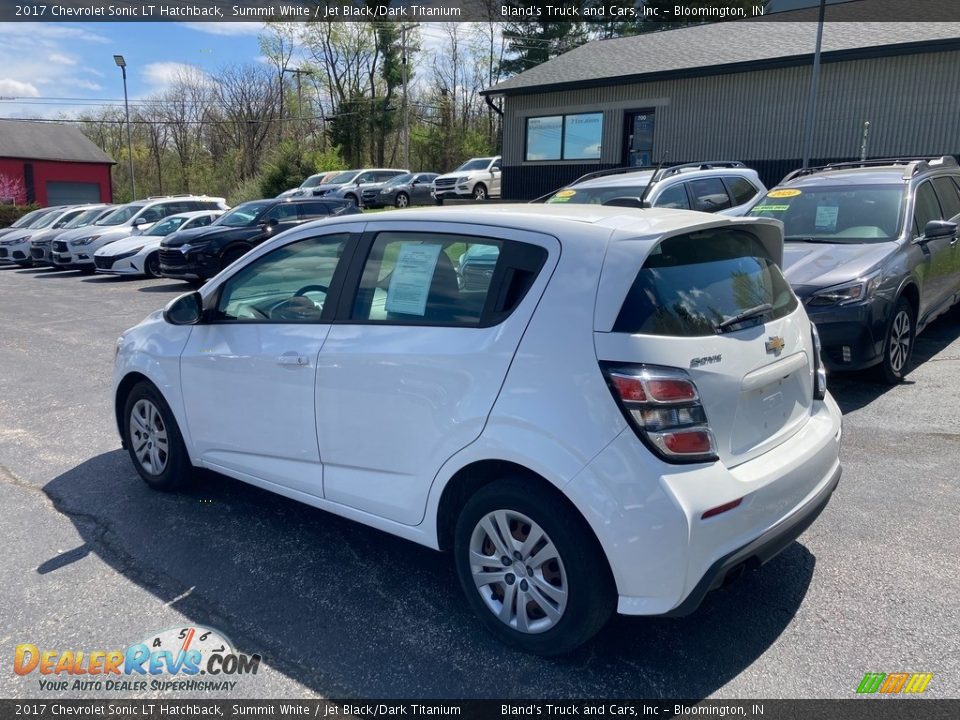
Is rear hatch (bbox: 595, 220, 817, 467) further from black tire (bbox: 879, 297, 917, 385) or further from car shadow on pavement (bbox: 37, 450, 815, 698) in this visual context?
black tire (bbox: 879, 297, 917, 385)

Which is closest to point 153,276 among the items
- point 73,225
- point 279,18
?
point 73,225

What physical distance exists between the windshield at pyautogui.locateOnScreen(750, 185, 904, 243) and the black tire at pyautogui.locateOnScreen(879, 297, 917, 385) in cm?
72

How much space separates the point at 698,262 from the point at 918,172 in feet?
19.8

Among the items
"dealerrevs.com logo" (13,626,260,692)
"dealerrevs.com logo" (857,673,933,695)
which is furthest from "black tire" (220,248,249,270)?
"dealerrevs.com logo" (857,673,933,695)

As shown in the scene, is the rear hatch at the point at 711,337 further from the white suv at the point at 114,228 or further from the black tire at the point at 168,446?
the white suv at the point at 114,228

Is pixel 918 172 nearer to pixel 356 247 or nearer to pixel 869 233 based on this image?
pixel 869 233

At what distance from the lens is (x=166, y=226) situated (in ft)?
60.8

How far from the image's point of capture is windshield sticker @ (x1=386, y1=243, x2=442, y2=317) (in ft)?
11.3

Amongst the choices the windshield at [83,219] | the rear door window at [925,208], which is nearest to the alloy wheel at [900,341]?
the rear door window at [925,208]

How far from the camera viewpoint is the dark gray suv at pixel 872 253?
611 cm

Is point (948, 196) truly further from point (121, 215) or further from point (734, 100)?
point (121, 215)

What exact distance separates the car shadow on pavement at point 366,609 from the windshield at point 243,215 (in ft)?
39.1

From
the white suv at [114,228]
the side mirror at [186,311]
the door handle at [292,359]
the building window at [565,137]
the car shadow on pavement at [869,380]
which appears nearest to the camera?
the door handle at [292,359]

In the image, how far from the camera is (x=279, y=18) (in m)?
50.2
